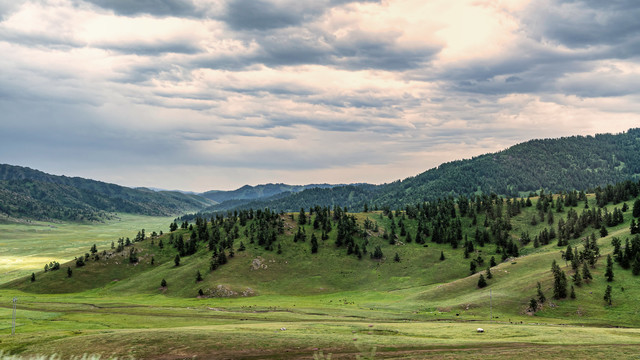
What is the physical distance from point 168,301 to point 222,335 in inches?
3513

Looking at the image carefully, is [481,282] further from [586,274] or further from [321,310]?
[321,310]

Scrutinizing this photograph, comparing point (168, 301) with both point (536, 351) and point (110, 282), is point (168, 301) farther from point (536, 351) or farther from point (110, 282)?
point (536, 351)

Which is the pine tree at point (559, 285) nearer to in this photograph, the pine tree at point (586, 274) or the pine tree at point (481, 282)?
the pine tree at point (586, 274)

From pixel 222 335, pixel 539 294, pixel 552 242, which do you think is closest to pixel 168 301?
pixel 222 335

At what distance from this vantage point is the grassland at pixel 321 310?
55.6m

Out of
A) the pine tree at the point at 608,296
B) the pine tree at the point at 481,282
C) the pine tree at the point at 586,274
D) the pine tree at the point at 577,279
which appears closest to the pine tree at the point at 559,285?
the pine tree at the point at 577,279

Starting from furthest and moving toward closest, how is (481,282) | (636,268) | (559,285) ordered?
(481,282)
(636,268)
(559,285)

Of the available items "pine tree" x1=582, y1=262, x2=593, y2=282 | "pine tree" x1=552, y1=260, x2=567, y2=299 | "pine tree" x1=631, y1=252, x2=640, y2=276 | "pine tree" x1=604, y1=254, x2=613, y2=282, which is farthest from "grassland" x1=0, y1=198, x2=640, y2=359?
"pine tree" x1=631, y1=252, x2=640, y2=276

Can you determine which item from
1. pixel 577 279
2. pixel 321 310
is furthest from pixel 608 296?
pixel 321 310

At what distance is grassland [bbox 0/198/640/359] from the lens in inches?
2190

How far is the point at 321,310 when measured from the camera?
110m

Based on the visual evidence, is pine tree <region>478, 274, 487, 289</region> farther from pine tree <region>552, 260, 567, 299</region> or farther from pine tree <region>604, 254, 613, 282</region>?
pine tree <region>604, 254, 613, 282</region>

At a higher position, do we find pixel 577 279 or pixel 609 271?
pixel 609 271

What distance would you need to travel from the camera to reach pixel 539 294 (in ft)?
332
